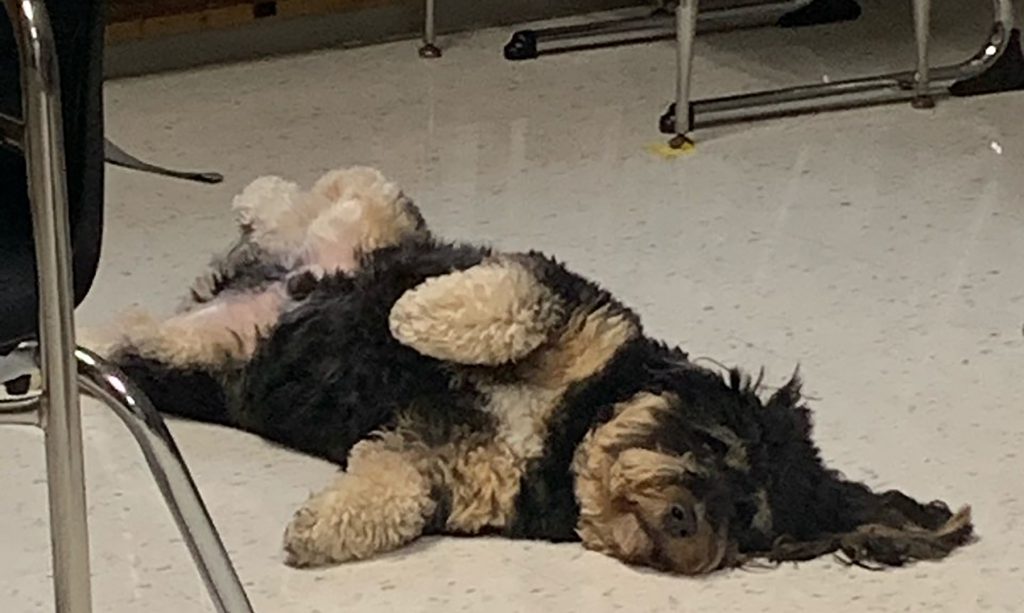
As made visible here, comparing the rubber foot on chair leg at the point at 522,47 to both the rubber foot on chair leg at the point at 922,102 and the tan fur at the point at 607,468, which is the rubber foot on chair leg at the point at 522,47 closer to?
the rubber foot on chair leg at the point at 922,102

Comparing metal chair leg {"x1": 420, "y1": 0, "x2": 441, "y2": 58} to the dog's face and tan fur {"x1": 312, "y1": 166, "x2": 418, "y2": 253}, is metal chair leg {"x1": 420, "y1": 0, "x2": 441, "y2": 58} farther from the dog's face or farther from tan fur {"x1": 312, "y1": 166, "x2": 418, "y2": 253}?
the dog's face

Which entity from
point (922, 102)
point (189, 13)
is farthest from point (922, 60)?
point (189, 13)

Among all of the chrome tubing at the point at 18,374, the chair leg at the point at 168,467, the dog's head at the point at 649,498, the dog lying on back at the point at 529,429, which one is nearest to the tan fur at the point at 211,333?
the dog lying on back at the point at 529,429

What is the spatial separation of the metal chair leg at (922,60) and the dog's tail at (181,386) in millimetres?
1549

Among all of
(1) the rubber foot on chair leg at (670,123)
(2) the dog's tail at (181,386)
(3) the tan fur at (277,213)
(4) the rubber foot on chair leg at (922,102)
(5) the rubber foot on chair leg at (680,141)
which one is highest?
(3) the tan fur at (277,213)

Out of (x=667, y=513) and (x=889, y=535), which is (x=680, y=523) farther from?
(x=889, y=535)

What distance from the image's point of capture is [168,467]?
3.77 ft

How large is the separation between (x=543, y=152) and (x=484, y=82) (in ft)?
1.23

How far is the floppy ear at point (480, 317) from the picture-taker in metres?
1.64

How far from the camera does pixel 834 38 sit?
11.0 ft

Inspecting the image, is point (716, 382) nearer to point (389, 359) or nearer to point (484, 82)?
point (389, 359)

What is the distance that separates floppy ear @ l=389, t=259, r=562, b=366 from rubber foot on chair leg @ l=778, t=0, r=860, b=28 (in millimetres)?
1893

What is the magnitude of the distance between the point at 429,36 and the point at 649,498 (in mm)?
1869

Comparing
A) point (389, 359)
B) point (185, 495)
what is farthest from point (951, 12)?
point (185, 495)
